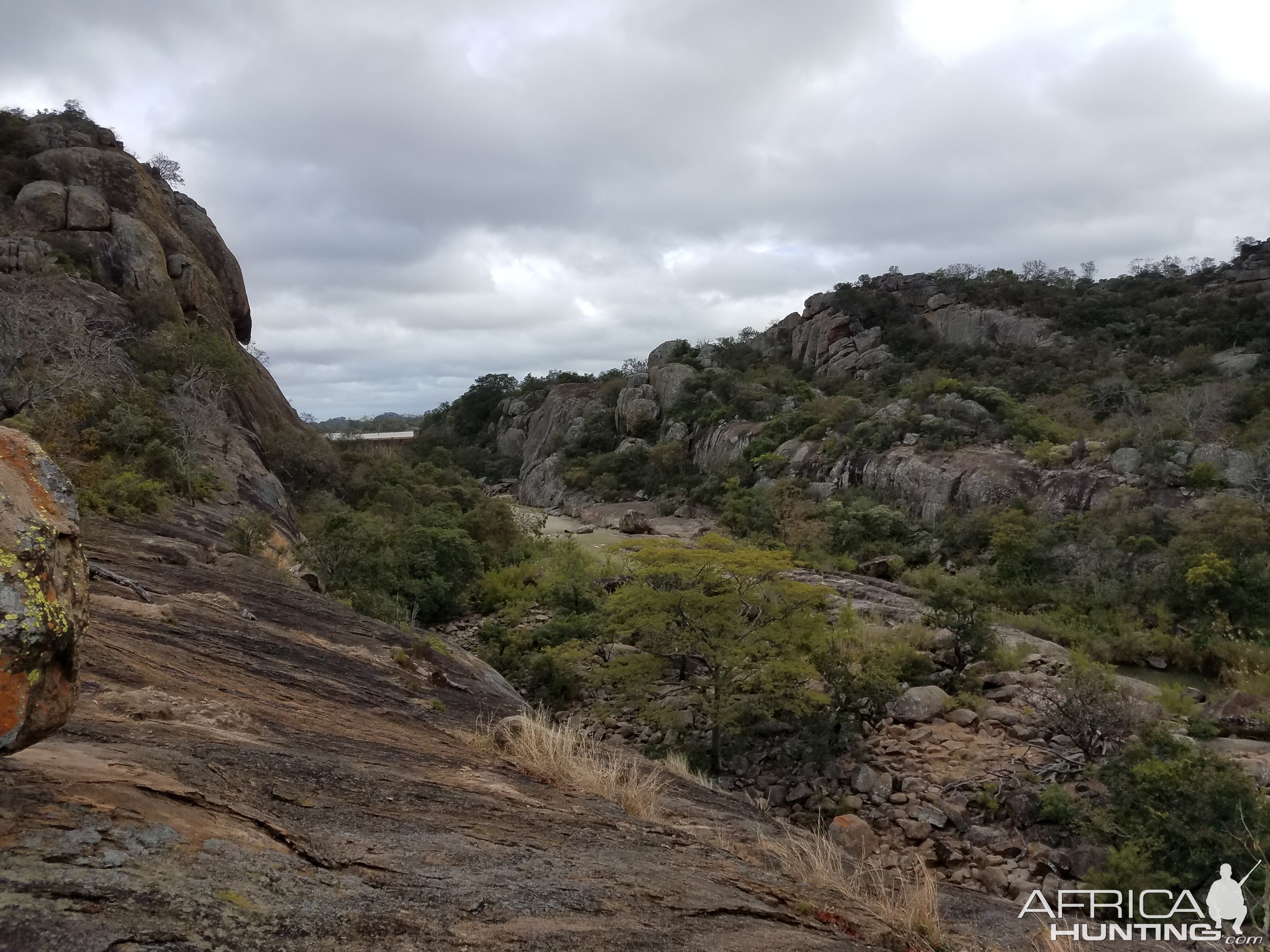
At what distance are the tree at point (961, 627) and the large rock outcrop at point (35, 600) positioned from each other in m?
14.4

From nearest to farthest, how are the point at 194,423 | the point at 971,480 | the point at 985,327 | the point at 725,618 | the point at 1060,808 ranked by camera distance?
1. the point at 1060,808
2. the point at 725,618
3. the point at 194,423
4. the point at 971,480
5. the point at 985,327

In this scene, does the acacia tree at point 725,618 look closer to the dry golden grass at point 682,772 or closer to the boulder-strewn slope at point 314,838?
the dry golden grass at point 682,772

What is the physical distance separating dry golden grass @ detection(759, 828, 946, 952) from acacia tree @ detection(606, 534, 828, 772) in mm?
6002

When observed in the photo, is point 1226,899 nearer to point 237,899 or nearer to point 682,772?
point 682,772

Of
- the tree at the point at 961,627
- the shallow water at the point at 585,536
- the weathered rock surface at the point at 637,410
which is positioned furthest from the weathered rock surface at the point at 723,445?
the tree at the point at 961,627

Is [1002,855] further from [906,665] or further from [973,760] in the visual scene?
[906,665]

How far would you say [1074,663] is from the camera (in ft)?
47.5

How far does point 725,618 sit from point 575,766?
6.43 m

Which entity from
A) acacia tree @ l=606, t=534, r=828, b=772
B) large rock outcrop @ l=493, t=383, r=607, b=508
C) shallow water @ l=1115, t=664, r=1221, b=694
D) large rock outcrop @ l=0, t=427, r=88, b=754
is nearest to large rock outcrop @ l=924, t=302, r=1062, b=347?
large rock outcrop @ l=493, t=383, r=607, b=508

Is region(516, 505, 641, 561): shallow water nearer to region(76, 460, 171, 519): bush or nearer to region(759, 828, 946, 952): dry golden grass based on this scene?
region(76, 460, 171, 519): bush

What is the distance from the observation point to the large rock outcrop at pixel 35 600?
6.70ft

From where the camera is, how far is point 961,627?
1516 centimetres

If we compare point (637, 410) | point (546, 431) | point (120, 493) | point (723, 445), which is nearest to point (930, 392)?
point (723, 445)

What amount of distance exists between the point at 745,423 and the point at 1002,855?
110ft
